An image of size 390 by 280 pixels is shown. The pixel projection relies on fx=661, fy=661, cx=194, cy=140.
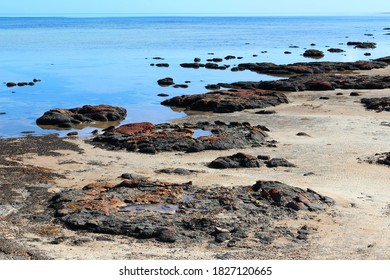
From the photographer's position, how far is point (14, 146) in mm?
27516

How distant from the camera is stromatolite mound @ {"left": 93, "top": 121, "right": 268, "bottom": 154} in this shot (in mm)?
26766

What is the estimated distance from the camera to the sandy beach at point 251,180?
14750 mm

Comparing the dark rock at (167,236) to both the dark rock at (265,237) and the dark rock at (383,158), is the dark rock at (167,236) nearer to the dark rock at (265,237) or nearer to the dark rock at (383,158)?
the dark rock at (265,237)

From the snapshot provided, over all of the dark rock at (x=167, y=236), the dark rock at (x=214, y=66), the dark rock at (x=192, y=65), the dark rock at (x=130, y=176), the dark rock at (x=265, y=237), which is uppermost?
the dark rock at (x=167, y=236)

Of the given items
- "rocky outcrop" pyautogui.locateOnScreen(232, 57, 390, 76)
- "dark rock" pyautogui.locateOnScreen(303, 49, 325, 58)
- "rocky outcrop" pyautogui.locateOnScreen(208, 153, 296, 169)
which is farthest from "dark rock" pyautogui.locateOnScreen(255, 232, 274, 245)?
"dark rock" pyautogui.locateOnScreen(303, 49, 325, 58)

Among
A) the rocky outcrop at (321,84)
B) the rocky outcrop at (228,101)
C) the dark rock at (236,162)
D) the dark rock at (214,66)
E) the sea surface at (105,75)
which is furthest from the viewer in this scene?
the dark rock at (214,66)

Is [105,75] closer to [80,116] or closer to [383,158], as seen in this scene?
[80,116]

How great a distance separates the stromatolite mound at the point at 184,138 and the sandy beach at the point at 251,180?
0.62 metres

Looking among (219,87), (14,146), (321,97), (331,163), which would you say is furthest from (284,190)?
(219,87)

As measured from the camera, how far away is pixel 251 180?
2112 centimetres

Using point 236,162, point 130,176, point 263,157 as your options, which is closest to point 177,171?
point 130,176

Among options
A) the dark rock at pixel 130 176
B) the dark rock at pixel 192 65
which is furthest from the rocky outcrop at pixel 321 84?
the dark rock at pixel 130 176

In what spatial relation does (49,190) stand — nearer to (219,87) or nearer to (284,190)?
(284,190)

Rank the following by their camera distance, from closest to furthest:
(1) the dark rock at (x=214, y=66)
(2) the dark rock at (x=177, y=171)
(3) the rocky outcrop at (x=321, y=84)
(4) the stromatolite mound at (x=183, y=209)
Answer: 1. (4) the stromatolite mound at (x=183, y=209)
2. (2) the dark rock at (x=177, y=171)
3. (3) the rocky outcrop at (x=321, y=84)
4. (1) the dark rock at (x=214, y=66)
